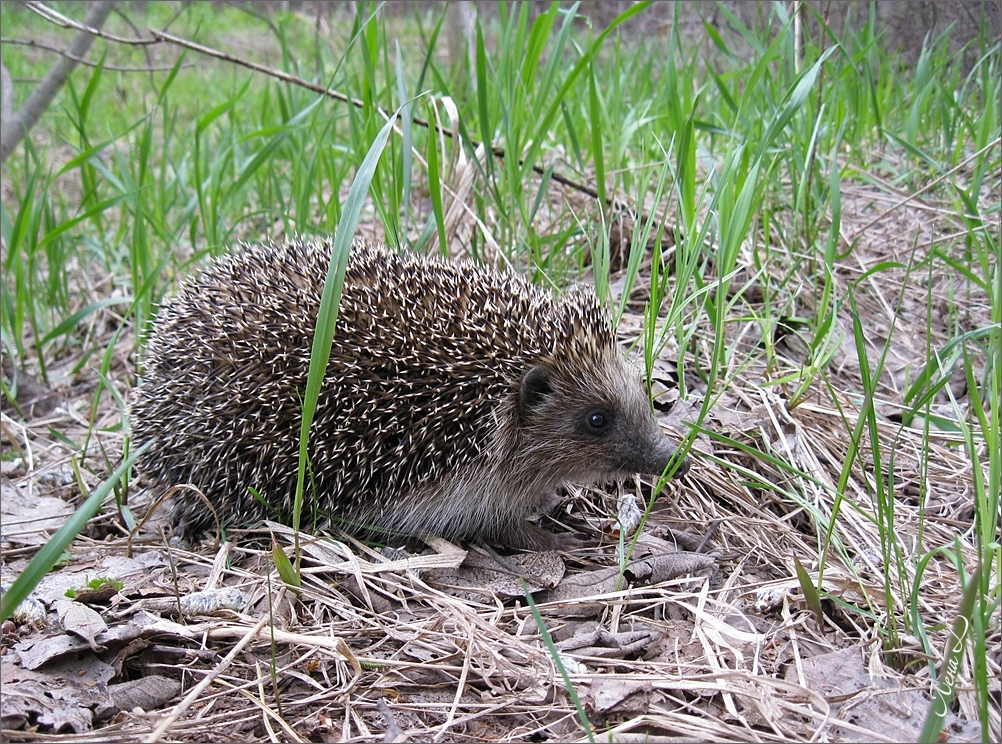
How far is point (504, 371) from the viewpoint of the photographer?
375 cm

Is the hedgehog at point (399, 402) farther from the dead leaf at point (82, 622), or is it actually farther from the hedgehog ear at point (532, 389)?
the dead leaf at point (82, 622)

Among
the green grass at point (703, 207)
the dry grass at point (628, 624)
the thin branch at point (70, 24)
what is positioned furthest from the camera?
the thin branch at point (70, 24)

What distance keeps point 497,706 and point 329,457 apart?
5.09 feet

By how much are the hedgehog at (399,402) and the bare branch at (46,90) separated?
272 cm

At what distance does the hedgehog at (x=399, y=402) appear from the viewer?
3.65 meters

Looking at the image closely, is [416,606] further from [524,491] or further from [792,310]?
[792,310]

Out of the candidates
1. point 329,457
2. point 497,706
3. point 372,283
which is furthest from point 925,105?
point 497,706

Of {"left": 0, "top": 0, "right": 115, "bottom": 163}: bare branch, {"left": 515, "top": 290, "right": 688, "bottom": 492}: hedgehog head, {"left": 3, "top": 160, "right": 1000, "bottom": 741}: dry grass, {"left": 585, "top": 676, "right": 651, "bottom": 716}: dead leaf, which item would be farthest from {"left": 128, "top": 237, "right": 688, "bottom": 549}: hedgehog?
{"left": 0, "top": 0, "right": 115, "bottom": 163}: bare branch

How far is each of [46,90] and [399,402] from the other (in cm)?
397

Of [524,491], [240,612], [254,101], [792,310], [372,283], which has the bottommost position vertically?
[240,612]

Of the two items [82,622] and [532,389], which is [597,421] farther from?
[82,622]

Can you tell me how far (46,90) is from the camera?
5742 mm

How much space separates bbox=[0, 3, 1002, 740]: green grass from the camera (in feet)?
11.4

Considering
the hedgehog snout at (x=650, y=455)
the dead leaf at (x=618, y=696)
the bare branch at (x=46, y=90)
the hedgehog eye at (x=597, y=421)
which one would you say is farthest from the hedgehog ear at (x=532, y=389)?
the bare branch at (x=46, y=90)
